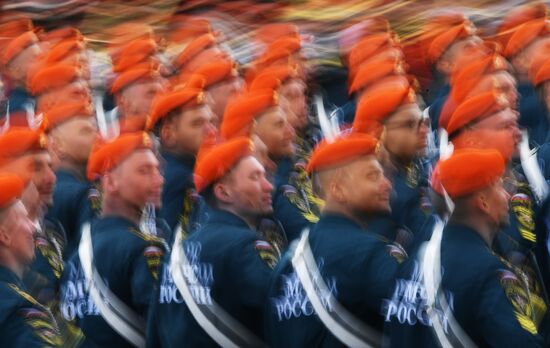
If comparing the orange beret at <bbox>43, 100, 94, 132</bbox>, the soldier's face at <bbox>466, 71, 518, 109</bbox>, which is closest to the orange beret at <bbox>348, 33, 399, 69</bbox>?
the soldier's face at <bbox>466, 71, 518, 109</bbox>

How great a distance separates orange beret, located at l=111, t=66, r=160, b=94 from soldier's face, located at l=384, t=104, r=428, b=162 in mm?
2497

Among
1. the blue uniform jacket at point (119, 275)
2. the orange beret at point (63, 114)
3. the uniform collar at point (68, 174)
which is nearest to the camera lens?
the blue uniform jacket at point (119, 275)

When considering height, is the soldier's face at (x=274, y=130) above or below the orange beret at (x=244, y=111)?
below

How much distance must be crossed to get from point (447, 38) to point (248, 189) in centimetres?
397

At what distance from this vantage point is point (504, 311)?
577 cm

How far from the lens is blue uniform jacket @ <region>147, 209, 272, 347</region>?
6715 millimetres

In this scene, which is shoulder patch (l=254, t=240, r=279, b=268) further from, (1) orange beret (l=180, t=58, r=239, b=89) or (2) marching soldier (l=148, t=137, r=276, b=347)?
(1) orange beret (l=180, t=58, r=239, b=89)

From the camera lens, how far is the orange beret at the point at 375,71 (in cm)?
1013

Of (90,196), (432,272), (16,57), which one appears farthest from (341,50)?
(432,272)

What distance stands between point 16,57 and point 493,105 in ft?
17.6

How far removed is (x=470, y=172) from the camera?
6.21 m

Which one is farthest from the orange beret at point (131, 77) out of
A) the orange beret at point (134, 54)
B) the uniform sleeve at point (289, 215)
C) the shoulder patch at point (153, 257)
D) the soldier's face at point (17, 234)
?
the soldier's face at point (17, 234)

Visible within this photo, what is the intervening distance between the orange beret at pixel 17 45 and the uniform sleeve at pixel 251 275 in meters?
5.78

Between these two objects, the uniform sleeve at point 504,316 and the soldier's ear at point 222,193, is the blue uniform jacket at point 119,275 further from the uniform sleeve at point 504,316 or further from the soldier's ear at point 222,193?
the uniform sleeve at point 504,316
